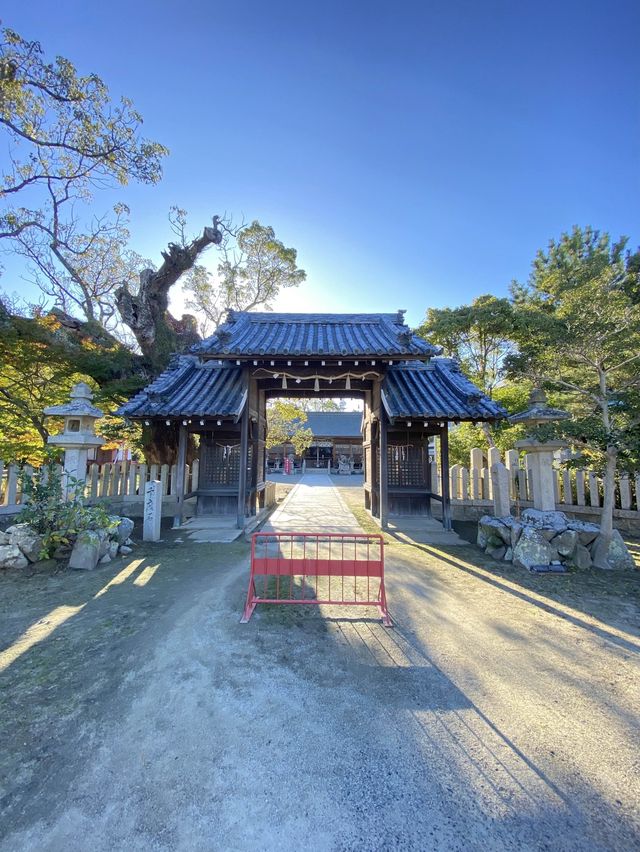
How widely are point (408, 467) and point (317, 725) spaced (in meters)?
7.94

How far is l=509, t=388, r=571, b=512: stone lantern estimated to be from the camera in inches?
246

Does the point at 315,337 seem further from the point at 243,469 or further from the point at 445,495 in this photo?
the point at 445,495

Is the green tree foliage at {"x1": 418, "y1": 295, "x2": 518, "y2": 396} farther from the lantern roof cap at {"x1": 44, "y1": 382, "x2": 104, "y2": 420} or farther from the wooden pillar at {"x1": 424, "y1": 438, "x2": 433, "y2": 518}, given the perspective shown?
the lantern roof cap at {"x1": 44, "y1": 382, "x2": 104, "y2": 420}

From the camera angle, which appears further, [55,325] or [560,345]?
[55,325]

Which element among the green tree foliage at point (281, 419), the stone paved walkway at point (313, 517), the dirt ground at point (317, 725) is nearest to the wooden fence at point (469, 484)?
the stone paved walkway at point (313, 517)

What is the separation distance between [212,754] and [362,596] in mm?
2916

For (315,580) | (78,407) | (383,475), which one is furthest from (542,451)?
(78,407)

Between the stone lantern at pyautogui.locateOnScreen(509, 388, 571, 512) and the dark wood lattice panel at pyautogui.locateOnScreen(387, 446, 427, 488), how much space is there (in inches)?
136

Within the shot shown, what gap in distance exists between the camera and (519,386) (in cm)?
1348

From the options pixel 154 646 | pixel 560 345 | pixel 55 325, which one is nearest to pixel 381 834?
pixel 154 646

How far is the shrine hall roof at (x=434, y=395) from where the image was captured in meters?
7.92

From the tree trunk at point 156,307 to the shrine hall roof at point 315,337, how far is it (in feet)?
7.89

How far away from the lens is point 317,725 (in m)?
2.42

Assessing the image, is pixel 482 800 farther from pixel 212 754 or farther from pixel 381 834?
pixel 212 754
